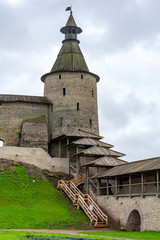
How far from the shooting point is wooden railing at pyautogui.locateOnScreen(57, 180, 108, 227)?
A: 24.9m

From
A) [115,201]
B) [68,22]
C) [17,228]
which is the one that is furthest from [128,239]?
[68,22]

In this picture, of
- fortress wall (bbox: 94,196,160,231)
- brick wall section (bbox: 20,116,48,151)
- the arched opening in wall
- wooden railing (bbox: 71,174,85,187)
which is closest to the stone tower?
brick wall section (bbox: 20,116,48,151)

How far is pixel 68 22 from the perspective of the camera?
51.4 m

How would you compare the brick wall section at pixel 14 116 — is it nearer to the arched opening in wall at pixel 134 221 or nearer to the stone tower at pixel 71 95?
the stone tower at pixel 71 95

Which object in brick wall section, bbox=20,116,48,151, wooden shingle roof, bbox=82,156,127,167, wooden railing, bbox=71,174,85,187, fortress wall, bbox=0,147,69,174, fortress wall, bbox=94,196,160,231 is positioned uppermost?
brick wall section, bbox=20,116,48,151

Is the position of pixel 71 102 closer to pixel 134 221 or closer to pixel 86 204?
pixel 86 204

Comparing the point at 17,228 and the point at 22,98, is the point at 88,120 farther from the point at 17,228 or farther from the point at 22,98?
the point at 17,228

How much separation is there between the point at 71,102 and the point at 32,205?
19998mm

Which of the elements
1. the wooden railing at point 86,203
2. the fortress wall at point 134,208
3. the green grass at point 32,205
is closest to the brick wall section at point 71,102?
the green grass at point 32,205

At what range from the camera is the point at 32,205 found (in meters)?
26.3

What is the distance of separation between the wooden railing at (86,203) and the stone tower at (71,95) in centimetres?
1307

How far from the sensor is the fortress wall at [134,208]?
22.3m

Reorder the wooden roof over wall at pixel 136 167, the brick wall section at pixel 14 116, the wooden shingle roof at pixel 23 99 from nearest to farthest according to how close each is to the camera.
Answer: the wooden roof over wall at pixel 136 167, the brick wall section at pixel 14 116, the wooden shingle roof at pixel 23 99

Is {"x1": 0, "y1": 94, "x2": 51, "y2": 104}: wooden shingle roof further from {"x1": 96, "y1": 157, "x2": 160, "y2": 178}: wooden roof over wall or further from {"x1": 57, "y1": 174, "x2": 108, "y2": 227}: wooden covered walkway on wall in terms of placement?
{"x1": 96, "y1": 157, "x2": 160, "y2": 178}: wooden roof over wall
